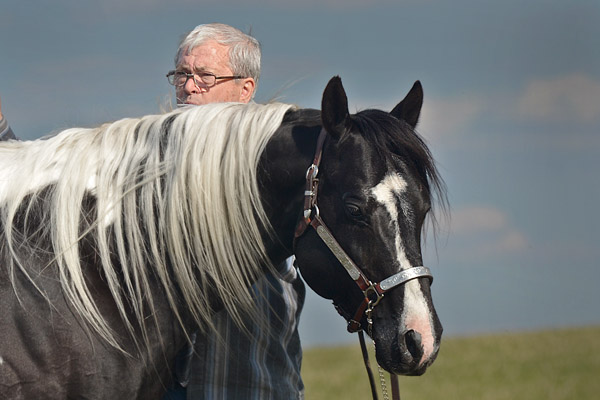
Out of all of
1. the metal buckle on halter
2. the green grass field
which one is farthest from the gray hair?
the green grass field

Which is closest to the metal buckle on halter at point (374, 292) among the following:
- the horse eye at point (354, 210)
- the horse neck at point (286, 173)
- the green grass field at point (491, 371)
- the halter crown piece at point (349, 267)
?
the halter crown piece at point (349, 267)

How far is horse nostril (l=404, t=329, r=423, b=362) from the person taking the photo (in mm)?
3432

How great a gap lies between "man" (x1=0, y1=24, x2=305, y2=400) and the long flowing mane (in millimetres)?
384

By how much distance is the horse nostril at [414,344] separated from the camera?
3.43 m

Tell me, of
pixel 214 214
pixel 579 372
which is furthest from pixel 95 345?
pixel 579 372

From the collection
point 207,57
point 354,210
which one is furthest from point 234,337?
point 207,57

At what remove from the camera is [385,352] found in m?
3.54

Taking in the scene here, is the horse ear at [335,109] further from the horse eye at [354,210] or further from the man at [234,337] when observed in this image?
the man at [234,337]

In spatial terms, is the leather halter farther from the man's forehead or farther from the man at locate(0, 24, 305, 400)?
the man's forehead

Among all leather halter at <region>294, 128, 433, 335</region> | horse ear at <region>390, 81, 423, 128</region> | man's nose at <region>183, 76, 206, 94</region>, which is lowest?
leather halter at <region>294, 128, 433, 335</region>

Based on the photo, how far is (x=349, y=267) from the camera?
11.7ft

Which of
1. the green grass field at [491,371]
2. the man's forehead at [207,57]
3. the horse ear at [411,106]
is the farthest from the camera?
the green grass field at [491,371]

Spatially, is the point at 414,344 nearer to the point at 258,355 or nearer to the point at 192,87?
the point at 258,355

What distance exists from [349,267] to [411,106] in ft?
3.16
